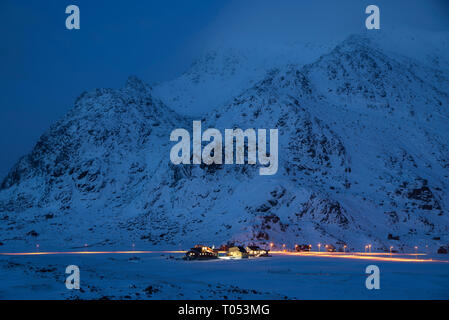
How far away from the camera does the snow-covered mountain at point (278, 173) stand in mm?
94438

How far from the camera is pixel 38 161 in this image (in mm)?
149500

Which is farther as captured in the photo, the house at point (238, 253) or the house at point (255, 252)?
the house at point (255, 252)

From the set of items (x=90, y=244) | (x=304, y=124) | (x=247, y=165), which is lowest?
(x=90, y=244)

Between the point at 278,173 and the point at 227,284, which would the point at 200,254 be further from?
the point at 278,173

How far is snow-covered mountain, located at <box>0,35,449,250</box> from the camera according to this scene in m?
94.4

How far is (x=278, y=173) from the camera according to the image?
102938 millimetres

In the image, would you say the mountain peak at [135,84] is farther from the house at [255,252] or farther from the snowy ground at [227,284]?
the snowy ground at [227,284]

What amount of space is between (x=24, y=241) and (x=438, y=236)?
273ft

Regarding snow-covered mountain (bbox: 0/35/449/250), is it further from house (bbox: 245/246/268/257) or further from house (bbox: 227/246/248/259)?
house (bbox: 227/246/248/259)

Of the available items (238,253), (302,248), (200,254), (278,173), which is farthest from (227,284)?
(278,173)

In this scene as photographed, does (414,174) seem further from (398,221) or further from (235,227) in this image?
(235,227)

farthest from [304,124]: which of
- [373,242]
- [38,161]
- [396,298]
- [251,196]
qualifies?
[396,298]

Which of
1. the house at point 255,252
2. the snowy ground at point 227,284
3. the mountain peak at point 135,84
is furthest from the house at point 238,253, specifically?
the mountain peak at point 135,84

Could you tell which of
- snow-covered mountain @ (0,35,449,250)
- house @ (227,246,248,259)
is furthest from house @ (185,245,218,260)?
snow-covered mountain @ (0,35,449,250)
